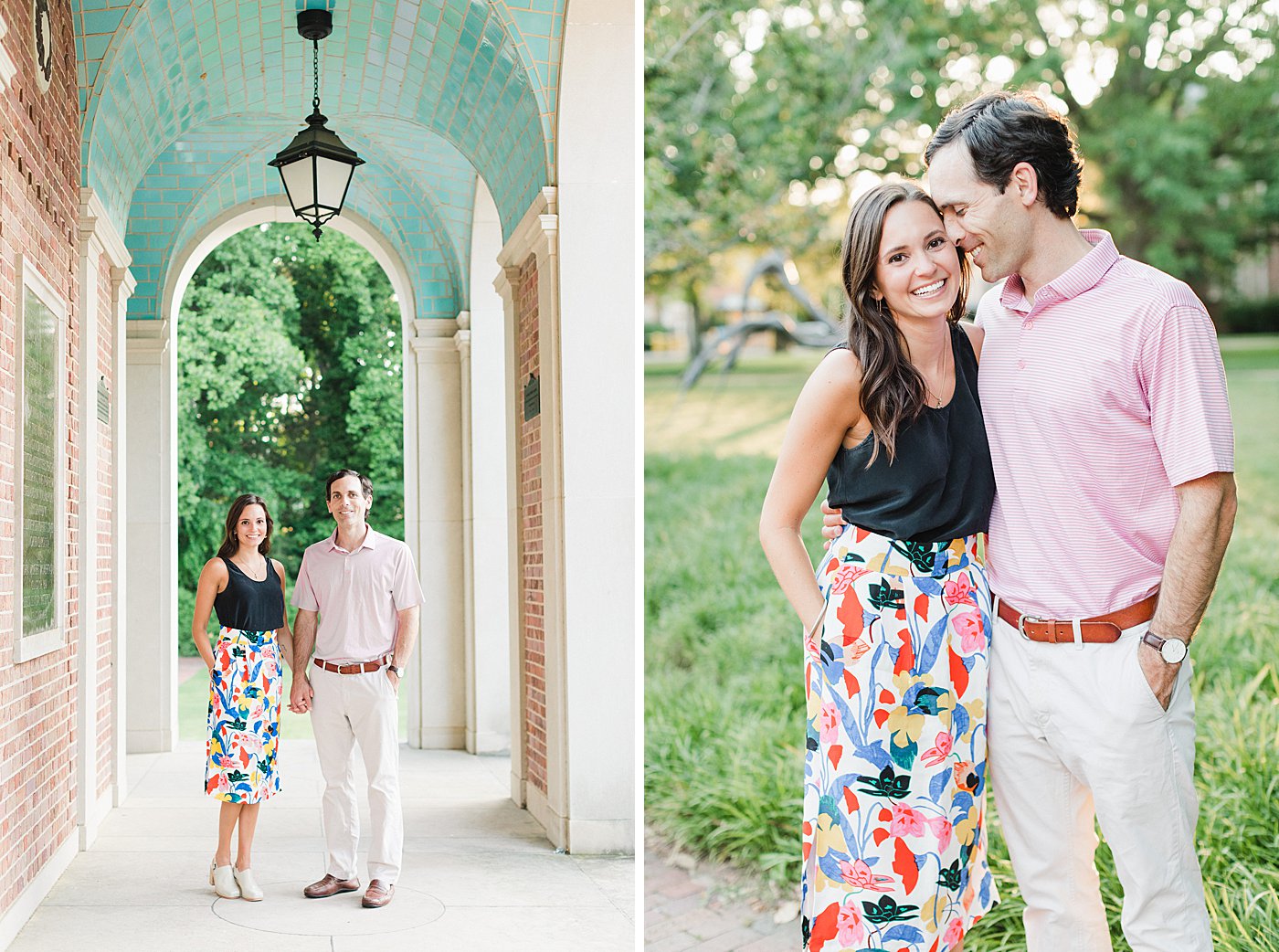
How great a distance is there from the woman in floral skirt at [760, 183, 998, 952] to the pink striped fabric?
5.4 inches

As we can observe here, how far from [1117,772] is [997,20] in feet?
31.3

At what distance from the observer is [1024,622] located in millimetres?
2600

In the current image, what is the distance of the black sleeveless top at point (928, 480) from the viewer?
2648mm

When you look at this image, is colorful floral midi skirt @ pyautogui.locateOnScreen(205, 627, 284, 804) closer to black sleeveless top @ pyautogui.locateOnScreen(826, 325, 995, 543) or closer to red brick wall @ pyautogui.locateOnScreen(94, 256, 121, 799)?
red brick wall @ pyautogui.locateOnScreen(94, 256, 121, 799)

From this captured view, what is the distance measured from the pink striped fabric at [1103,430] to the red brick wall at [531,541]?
3847 millimetres

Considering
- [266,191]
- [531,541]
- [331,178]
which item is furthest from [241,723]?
[266,191]

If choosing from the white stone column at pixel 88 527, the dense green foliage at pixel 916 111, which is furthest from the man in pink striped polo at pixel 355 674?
the dense green foliage at pixel 916 111

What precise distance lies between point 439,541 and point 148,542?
2.26 metres

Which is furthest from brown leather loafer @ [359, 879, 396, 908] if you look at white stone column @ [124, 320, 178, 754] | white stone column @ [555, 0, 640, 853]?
white stone column @ [124, 320, 178, 754]

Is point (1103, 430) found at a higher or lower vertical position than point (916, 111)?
lower

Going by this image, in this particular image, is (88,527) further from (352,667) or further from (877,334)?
(877,334)

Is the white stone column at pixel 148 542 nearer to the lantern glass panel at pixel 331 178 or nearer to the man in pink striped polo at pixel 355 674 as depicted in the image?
the lantern glass panel at pixel 331 178

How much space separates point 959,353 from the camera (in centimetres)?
280

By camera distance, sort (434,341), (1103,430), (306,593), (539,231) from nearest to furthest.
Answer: (1103,430) → (306,593) → (539,231) → (434,341)
